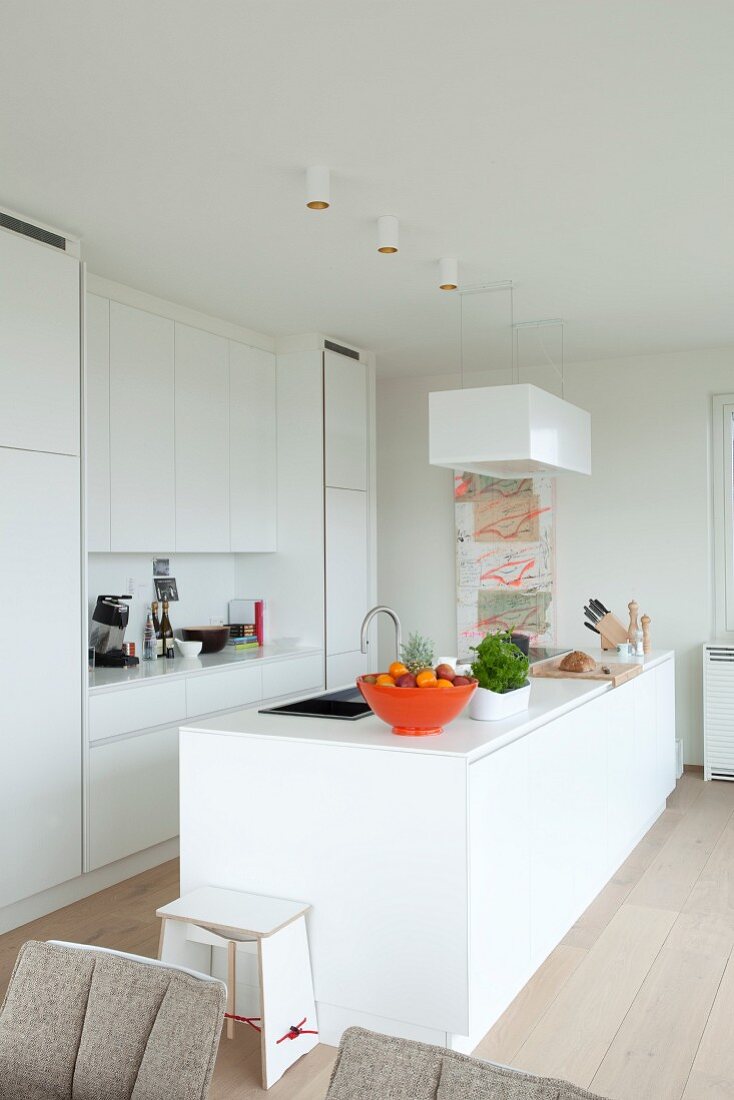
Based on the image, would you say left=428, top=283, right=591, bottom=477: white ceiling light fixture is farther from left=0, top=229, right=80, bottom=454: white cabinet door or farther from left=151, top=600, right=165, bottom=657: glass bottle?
left=151, top=600, right=165, bottom=657: glass bottle

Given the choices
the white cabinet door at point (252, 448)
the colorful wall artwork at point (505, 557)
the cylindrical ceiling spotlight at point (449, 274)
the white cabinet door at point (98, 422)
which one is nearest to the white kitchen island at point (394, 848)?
the white cabinet door at point (98, 422)

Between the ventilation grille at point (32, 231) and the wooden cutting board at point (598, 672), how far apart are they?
2673 mm

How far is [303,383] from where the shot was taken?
5598mm

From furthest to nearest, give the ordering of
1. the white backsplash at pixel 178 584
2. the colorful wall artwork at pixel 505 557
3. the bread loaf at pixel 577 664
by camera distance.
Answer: the colorful wall artwork at pixel 505 557 < the white backsplash at pixel 178 584 < the bread loaf at pixel 577 664

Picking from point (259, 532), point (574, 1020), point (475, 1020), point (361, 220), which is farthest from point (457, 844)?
point (259, 532)

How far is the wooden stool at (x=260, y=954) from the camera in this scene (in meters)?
2.54

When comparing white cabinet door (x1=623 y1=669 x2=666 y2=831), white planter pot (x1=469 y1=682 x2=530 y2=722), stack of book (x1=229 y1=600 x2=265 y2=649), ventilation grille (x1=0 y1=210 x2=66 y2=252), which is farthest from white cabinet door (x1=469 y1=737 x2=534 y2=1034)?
stack of book (x1=229 y1=600 x2=265 y2=649)

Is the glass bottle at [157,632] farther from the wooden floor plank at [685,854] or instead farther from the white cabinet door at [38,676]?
the wooden floor plank at [685,854]

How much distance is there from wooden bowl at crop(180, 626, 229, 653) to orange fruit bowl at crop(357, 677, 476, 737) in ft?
8.27

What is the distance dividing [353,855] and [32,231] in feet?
8.46

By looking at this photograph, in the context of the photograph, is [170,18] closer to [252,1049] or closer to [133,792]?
[252,1049]

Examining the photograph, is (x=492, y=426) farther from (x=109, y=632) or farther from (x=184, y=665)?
(x=109, y=632)

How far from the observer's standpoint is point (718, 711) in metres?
5.88

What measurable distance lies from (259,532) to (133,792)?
1.83 meters
